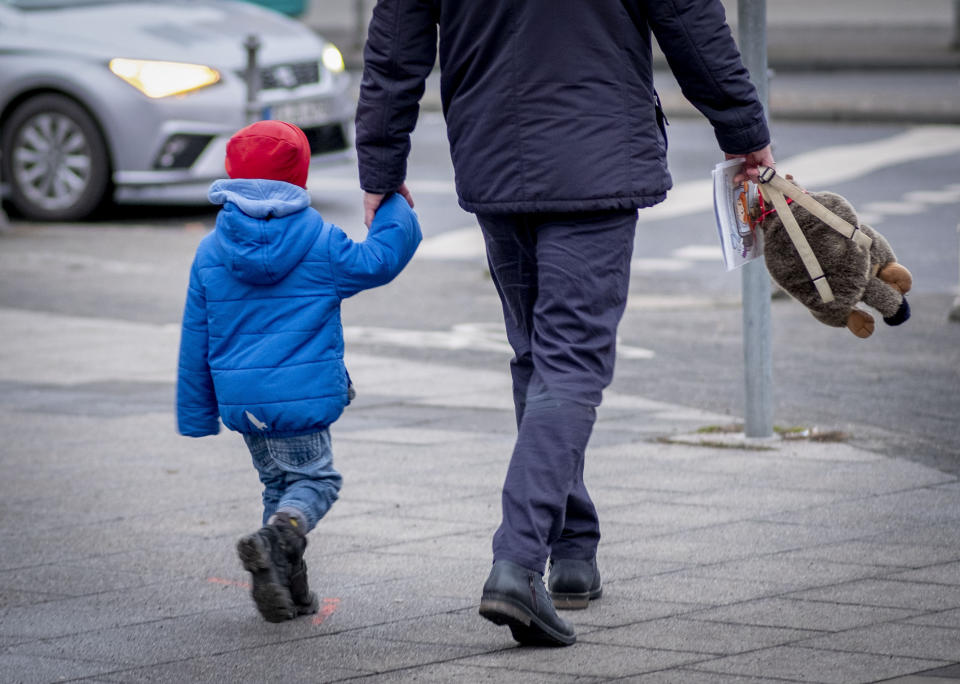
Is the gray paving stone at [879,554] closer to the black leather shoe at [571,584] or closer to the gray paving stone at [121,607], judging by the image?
the black leather shoe at [571,584]

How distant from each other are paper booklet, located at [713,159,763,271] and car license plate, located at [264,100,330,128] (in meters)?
8.07

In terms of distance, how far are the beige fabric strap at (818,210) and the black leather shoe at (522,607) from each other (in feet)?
3.92

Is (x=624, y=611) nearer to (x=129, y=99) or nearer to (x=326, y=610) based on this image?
(x=326, y=610)

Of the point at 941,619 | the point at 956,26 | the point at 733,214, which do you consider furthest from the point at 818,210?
the point at 956,26

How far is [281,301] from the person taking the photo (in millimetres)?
4117

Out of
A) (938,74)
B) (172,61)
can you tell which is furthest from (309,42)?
(938,74)

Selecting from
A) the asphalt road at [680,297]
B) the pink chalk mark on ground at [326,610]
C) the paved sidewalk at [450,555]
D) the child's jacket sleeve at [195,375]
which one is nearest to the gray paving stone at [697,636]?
the paved sidewalk at [450,555]

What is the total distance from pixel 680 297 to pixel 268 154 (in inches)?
220

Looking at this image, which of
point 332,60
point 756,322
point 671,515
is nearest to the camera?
point 671,515

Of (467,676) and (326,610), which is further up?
(467,676)

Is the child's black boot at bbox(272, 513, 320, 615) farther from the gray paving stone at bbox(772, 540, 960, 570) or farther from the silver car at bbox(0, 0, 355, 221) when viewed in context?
the silver car at bbox(0, 0, 355, 221)

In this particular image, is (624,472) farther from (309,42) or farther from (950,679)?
(309,42)

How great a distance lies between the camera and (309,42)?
42.8 ft

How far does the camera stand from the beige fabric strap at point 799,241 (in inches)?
170
